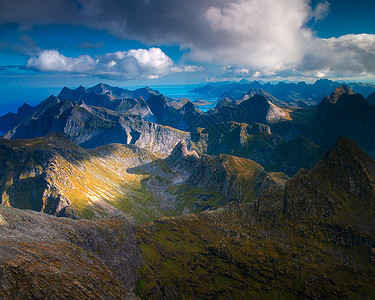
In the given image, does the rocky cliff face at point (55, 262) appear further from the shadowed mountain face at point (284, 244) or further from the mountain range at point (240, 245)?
the shadowed mountain face at point (284, 244)

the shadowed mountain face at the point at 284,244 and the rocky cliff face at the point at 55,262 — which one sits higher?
the rocky cliff face at the point at 55,262

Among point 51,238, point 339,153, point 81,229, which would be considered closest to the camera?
point 51,238

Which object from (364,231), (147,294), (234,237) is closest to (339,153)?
(364,231)

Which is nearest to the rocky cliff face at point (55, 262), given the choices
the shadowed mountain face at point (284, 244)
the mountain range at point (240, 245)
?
the mountain range at point (240, 245)

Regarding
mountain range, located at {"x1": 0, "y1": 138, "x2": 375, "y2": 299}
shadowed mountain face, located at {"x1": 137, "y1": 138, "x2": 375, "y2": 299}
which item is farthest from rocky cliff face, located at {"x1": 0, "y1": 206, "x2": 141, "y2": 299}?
shadowed mountain face, located at {"x1": 137, "y1": 138, "x2": 375, "y2": 299}

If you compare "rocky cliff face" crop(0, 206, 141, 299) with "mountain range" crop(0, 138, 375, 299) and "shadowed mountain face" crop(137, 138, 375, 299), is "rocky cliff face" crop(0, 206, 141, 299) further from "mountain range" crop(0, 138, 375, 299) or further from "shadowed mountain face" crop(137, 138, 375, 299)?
"shadowed mountain face" crop(137, 138, 375, 299)

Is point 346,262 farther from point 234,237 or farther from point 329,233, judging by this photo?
point 234,237
